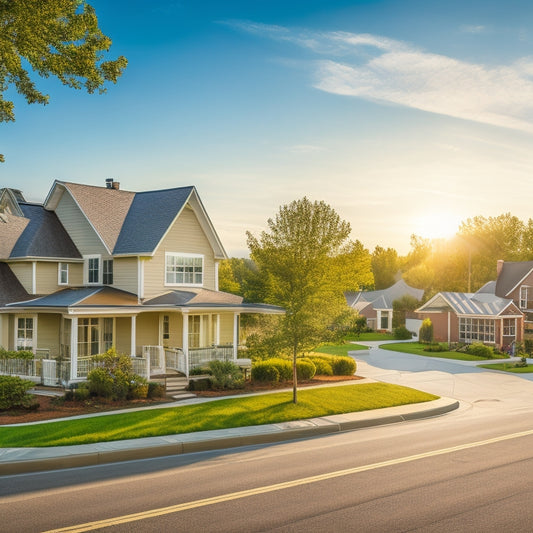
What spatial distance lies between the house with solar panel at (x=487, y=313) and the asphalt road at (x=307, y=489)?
3376cm

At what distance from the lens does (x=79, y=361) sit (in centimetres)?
2377

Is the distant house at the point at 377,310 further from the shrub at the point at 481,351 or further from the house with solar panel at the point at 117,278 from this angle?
the house with solar panel at the point at 117,278

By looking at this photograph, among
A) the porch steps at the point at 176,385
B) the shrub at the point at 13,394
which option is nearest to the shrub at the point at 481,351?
the porch steps at the point at 176,385

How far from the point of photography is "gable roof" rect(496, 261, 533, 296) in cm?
5597

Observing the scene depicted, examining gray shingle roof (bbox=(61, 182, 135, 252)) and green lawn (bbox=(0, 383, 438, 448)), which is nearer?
green lawn (bbox=(0, 383, 438, 448))

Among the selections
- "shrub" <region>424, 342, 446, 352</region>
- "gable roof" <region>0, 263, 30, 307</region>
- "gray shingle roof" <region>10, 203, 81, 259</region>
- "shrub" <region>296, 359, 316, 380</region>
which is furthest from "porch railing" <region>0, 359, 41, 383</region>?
"shrub" <region>424, 342, 446, 352</region>

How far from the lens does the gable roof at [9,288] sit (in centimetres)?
2766

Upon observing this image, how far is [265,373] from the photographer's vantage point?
2627 centimetres

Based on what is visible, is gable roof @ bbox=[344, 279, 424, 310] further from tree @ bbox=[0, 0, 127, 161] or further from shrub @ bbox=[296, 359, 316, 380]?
tree @ bbox=[0, 0, 127, 161]

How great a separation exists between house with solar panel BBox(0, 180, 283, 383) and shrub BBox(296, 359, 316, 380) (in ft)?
8.59

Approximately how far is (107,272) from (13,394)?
11082 millimetres

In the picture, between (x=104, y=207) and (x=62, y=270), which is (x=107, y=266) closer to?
(x=62, y=270)

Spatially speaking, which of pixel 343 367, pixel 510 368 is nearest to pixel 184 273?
pixel 343 367

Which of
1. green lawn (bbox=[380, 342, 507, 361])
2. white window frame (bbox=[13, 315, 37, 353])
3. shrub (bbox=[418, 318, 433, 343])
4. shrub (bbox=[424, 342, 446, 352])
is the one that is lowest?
green lawn (bbox=[380, 342, 507, 361])
